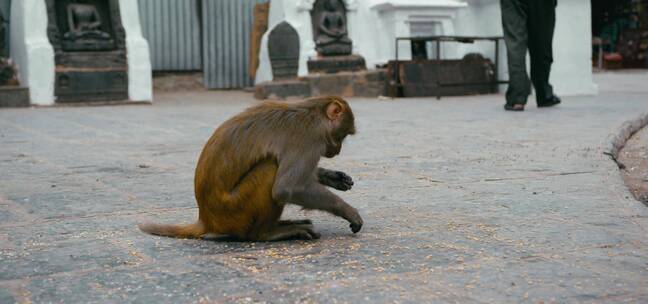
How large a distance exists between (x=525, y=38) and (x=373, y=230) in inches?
246

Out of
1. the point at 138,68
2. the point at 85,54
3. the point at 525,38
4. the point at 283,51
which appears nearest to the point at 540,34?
the point at 525,38

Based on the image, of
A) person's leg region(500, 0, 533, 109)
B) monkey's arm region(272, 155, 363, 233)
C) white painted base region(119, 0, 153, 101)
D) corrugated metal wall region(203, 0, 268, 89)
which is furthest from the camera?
corrugated metal wall region(203, 0, 268, 89)

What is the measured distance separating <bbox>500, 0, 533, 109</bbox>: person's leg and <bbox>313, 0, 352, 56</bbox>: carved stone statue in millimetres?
4768

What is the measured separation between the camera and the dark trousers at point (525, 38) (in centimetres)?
885

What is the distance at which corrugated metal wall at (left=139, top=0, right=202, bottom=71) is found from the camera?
15375mm

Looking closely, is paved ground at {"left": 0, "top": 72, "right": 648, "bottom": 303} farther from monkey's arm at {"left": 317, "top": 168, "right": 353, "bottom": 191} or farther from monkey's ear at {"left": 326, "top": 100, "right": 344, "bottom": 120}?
monkey's ear at {"left": 326, "top": 100, "right": 344, "bottom": 120}

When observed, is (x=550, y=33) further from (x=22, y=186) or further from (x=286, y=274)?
(x=286, y=274)

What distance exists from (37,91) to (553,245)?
9.55 metres

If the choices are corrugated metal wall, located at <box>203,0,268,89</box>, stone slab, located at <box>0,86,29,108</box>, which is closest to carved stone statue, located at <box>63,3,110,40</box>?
stone slab, located at <box>0,86,29,108</box>

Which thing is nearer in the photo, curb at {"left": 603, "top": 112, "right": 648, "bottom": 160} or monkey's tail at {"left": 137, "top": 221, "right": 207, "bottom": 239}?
monkey's tail at {"left": 137, "top": 221, "right": 207, "bottom": 239}

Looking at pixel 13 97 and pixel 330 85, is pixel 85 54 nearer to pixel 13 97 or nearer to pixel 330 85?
pixel 13 97

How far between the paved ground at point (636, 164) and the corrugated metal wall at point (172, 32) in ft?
32.9

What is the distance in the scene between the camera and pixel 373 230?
3.14 meters

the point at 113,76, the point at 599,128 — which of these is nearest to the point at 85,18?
the point at 113,76
